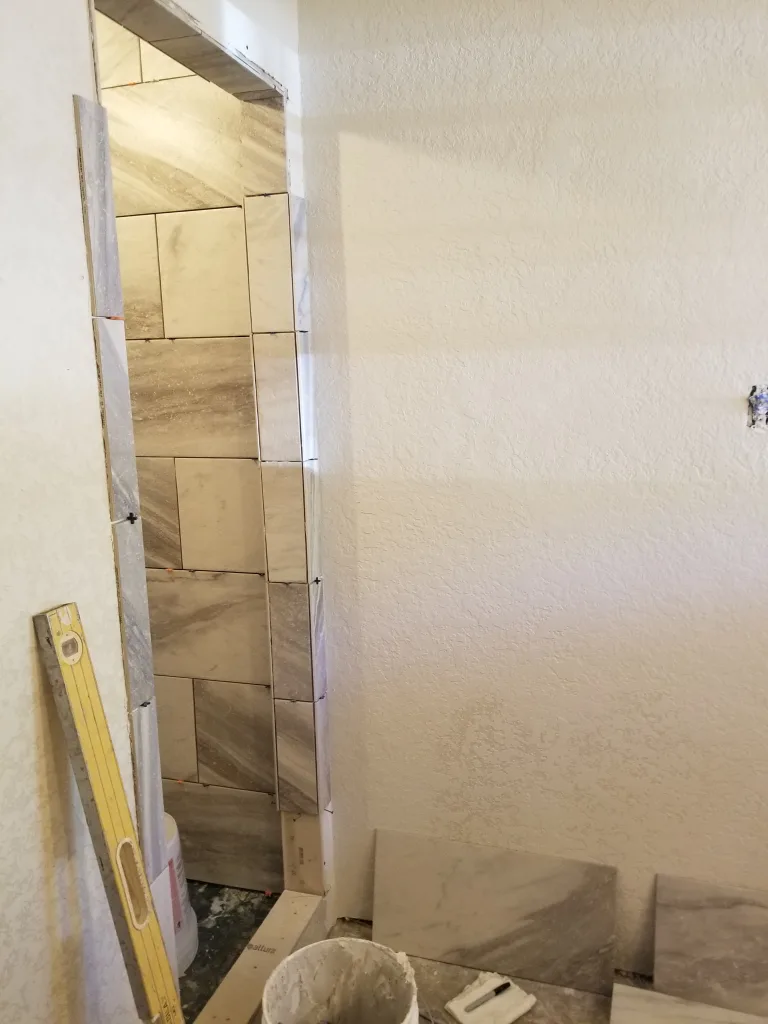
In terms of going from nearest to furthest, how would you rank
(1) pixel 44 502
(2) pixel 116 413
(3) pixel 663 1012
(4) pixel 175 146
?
(1) pixel 44 502
(2) pixel 116 413
(3) pixel 663 1012
(4) pixel 175 146

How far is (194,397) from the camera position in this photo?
2.03 metres

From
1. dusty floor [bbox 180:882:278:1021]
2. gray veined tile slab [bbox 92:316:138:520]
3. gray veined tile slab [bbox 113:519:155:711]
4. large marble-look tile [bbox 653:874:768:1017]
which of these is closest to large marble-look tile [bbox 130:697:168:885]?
gray veined tile slab [bbox 113:519:155:711]

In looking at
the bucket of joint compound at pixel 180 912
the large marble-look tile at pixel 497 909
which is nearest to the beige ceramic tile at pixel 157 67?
the bucket of joint compound at pixel 180 912

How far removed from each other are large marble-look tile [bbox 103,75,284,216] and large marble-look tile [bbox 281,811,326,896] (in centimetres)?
154

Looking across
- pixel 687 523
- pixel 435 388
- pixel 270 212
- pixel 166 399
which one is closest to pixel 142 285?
pixel 166 399

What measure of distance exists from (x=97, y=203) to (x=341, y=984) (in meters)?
1.48

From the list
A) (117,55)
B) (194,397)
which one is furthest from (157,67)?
(194,397)

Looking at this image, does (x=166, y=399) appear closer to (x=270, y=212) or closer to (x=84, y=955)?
(x=270, y=212)

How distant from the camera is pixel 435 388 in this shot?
1.81 metres

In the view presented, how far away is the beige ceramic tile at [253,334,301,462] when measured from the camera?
1.82 meters

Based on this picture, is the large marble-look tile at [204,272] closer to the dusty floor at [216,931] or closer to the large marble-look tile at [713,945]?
the dusty floor at [216,931]

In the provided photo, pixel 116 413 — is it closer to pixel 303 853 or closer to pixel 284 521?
pixel 284 521

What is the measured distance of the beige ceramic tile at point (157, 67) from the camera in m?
1.91

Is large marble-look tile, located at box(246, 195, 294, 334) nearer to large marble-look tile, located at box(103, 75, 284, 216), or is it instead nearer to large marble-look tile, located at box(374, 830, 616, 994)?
large marble-look tile, located at box(103, 75, 284, 216)
